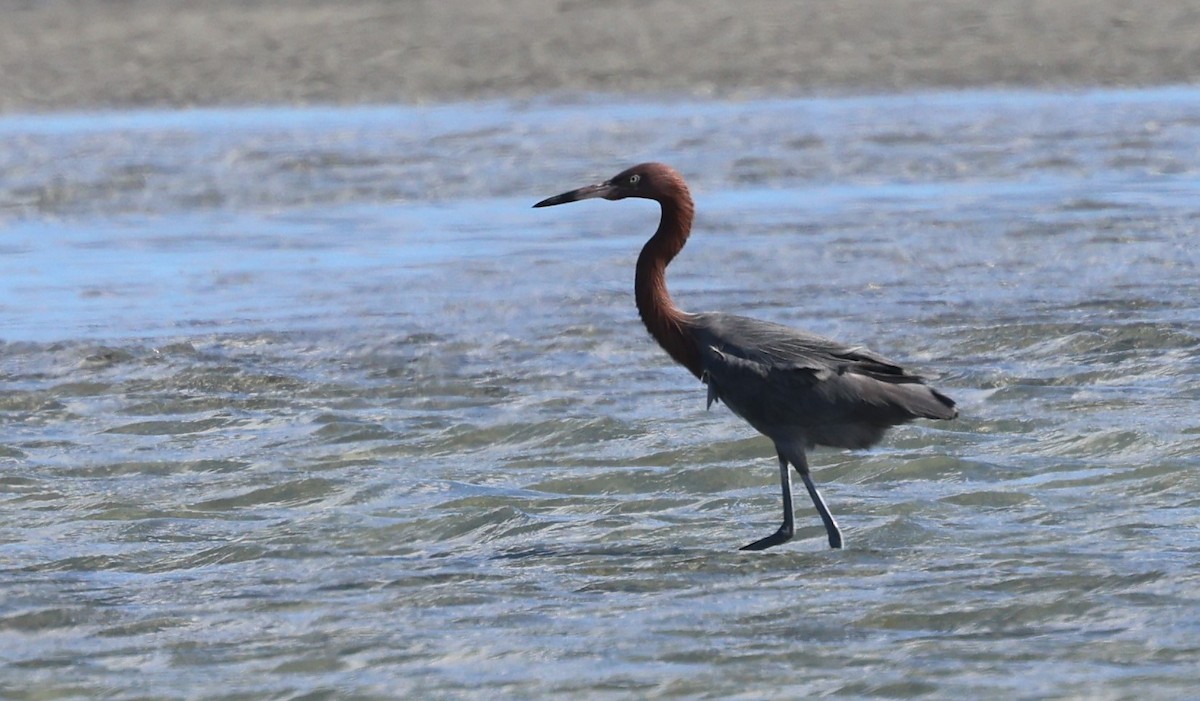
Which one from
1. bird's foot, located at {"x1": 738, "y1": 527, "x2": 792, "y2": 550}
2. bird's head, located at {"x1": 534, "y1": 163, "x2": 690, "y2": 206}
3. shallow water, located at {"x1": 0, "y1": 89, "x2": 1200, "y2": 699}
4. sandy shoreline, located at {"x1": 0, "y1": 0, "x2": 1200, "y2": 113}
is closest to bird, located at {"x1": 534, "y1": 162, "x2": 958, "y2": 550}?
bird's foot, located at {"x1": 738, "y1": 527, "x2": 792, "y2": 550}

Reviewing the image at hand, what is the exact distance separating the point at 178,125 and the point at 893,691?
58.3ft

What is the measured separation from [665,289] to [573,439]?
1340 millimetres

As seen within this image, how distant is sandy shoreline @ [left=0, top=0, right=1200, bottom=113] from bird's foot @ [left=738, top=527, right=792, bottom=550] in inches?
633

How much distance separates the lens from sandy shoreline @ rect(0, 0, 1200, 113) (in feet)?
78.4

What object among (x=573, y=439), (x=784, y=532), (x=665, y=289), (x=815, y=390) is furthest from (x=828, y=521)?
(x=573, y=439)

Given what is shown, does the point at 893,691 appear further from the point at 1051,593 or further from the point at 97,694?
the point at 97,694

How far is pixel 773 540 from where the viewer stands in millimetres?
7824

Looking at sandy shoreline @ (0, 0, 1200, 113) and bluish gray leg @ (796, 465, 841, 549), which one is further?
sandy shoreline @ (0, 0, 1200, 113)

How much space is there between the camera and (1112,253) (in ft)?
44.5

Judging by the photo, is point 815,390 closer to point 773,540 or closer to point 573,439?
point 773,540

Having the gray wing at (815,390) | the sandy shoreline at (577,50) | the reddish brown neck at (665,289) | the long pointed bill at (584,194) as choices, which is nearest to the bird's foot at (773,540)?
the gray wing at (815,390)

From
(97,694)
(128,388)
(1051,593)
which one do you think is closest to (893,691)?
(1051,593)

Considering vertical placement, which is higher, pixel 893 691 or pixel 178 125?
pixel 178 125

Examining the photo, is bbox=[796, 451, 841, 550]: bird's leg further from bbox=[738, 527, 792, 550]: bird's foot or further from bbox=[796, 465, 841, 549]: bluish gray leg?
bbox=[738, 527, 792, 550]: bird's foot
